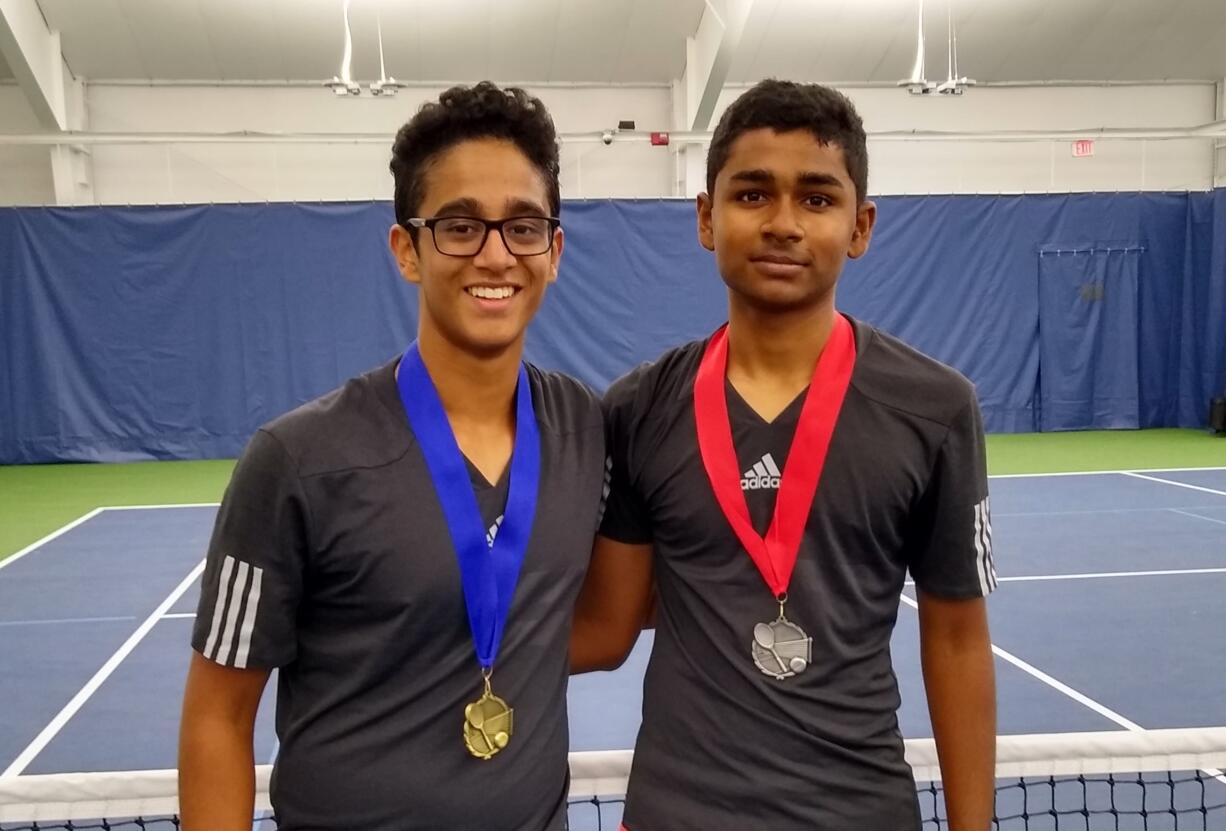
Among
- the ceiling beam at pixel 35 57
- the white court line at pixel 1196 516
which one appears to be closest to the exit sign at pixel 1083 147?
the white court line at pixel 1196 516

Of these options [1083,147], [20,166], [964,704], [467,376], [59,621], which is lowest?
[59,621]

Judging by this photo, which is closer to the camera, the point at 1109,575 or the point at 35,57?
the point at 1109,575

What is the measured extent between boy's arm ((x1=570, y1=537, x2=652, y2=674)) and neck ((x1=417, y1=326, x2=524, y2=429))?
0.96 feet

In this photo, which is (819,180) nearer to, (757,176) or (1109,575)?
(757,176)

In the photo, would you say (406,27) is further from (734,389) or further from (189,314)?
(734,389)

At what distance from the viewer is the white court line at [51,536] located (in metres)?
6.28

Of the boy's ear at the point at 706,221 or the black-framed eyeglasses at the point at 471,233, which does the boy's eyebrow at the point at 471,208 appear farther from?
the boy's ear at the point at 706,221

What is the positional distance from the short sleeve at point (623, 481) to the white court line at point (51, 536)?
6.03m

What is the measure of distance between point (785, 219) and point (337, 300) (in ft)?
32.6

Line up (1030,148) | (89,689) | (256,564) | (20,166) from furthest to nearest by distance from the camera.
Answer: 1. (1030,148)
2. (20,166)
3. (89,689)
4. (256,564)

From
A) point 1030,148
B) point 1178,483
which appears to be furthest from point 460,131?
point 1030,148

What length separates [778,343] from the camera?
58.2 inches

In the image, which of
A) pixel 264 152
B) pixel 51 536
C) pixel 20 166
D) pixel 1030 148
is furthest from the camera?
pixel 1030 148

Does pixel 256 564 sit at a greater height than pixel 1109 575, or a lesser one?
greater
